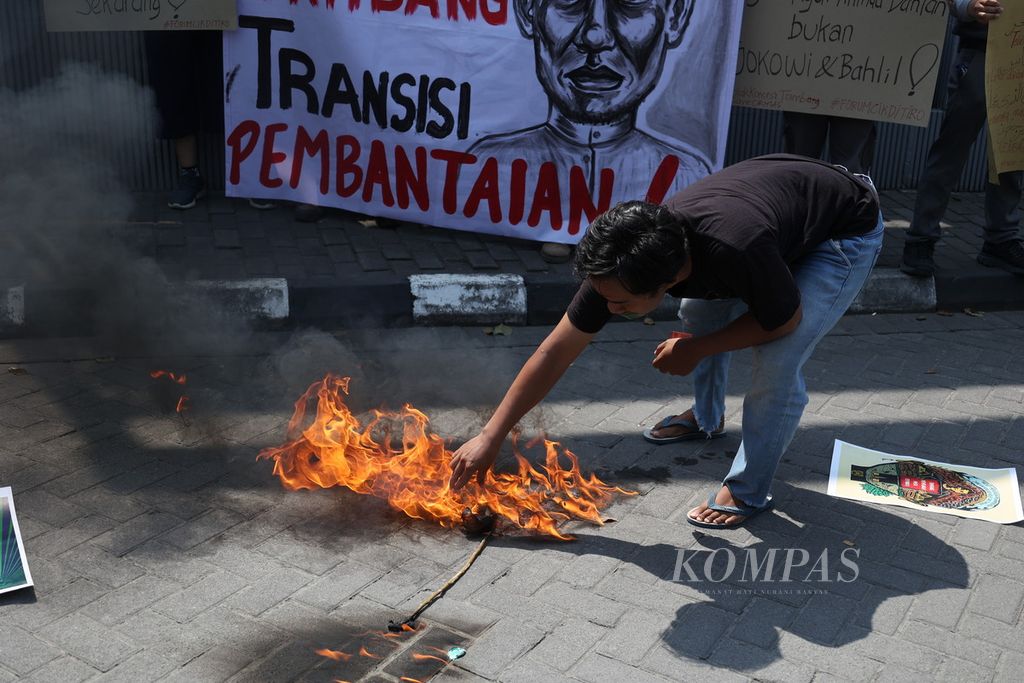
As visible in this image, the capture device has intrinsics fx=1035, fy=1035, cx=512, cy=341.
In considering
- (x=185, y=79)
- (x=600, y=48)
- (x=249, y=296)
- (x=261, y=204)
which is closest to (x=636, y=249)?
(x=249, y=296)

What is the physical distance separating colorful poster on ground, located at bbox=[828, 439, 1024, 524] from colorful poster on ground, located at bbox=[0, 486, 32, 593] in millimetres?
3085

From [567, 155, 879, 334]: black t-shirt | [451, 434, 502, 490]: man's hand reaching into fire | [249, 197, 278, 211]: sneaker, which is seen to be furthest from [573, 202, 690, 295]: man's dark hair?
[249, 197, 278, 211]: sneaker

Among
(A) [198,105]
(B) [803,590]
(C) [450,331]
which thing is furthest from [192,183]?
(B) [803,590]

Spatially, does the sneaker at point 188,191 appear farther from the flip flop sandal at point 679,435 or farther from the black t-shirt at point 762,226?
the black t-shirt at point 762,226

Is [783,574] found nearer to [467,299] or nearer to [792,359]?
[792,359]

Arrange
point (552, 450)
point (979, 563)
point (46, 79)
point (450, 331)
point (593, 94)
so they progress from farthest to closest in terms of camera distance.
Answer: point (46, 79) → point (593, 94) → point (450, 331) → point (552, 450) → point (979, 563)

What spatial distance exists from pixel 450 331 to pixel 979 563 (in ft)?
10.2

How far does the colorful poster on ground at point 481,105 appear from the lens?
6527mm

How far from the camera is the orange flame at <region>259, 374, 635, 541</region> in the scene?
13.1ft

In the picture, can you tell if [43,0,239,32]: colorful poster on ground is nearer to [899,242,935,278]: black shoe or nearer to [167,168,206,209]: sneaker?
[167,168,206,209]: sneaker

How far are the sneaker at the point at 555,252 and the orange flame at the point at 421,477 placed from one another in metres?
2.32

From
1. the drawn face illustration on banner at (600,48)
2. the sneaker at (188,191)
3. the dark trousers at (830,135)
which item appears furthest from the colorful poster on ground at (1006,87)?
the sneaker at (188,191)

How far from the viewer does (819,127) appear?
6719mm

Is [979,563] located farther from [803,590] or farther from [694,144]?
[694,144]
